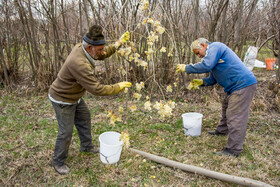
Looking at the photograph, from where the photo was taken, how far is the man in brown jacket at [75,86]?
2201mm

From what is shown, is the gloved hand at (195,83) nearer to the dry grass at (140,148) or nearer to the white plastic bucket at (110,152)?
the dry grass at (140,148)

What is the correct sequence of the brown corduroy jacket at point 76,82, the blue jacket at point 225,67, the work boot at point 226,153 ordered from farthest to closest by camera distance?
1. the work boot at point 226,153
2. the blue jacket at point 225,67
3. the brown corduroy jacket at point 76,82

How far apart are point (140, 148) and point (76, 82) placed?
1329mm

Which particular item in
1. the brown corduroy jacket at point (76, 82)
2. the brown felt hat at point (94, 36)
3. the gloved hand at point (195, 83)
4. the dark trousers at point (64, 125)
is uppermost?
the brown felt hat at point (94, 36)

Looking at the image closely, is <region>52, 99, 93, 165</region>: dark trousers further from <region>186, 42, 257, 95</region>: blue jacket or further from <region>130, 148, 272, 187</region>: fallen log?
<region>186, 42, 257, 95</region>: blue jacket

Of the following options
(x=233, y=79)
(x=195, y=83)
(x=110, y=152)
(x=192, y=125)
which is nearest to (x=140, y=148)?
(x=110, y=152)

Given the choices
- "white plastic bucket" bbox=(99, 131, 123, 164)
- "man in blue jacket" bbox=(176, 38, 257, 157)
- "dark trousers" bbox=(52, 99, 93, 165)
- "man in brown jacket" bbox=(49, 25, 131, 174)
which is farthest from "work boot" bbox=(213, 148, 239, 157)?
"dark trousers" bbox=(52, 99, 93, 165)

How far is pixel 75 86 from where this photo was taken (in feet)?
7.80

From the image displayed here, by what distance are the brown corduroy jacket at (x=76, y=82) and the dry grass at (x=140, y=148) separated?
0.68 metres

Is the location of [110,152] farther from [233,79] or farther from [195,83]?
[233,79]

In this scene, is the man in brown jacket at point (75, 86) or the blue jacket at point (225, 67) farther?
the blue jacket at point (225, 67)

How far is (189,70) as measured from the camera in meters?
2.70

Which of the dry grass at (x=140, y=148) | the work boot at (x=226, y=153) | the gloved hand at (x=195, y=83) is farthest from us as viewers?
the gloved hand at (x=195, y=83)

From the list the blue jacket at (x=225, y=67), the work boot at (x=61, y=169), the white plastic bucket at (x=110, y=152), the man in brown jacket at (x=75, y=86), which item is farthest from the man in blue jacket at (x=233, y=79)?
the work boot at (x=61, y=169)
